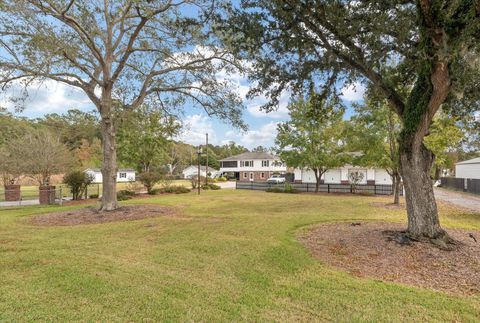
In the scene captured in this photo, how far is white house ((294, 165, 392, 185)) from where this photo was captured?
30.5 m

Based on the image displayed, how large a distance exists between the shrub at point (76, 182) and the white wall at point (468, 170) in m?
35.8

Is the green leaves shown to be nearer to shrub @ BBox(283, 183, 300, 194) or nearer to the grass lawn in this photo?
shrub @ BBox(283, 183, 300, 194)

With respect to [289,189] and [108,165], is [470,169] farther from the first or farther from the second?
[108,165]

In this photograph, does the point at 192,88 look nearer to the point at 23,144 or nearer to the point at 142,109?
the point at 142,109

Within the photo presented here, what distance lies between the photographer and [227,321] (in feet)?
10.2

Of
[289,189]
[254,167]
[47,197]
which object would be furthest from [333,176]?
[47,197]

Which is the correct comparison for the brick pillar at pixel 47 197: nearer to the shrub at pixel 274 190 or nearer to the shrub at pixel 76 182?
the shrub at pixel 76 182

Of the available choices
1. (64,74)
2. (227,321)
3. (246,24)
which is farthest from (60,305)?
(64,74)

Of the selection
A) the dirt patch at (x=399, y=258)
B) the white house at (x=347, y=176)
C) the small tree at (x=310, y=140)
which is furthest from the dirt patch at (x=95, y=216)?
the white house at (x=347, y=176)

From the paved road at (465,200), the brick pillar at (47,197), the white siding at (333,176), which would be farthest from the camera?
the white siding at (333,176)

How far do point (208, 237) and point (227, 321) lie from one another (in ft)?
13.4

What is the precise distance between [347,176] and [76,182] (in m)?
27.1

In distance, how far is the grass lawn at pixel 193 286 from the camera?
3287 mm

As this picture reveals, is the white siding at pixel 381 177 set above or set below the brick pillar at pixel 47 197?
above
